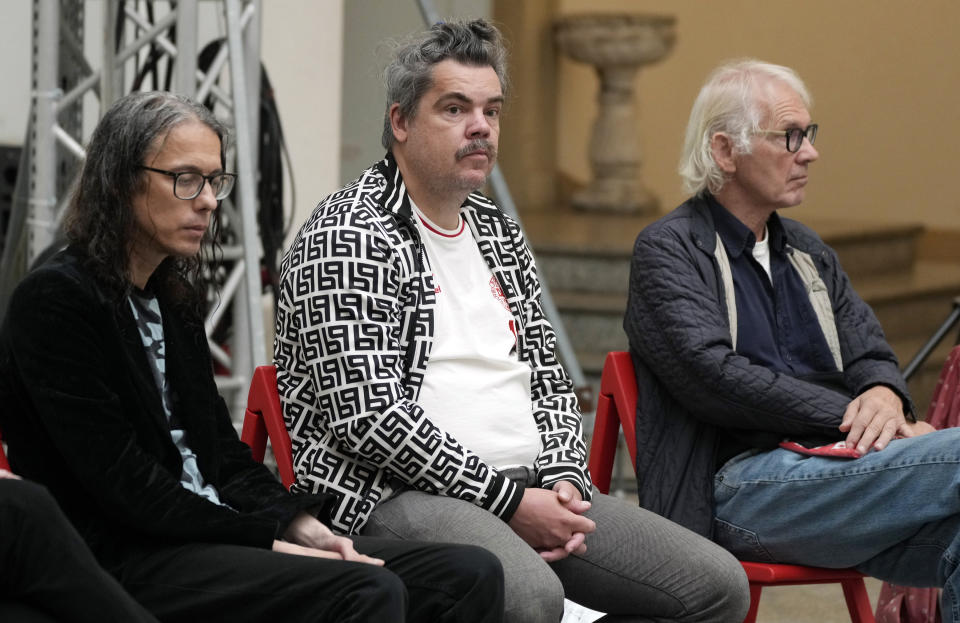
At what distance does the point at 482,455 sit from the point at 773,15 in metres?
6.53

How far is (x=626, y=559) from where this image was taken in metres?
2.44

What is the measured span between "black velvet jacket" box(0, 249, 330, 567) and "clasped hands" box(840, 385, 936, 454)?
3.85ft

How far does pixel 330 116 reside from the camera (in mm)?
5699

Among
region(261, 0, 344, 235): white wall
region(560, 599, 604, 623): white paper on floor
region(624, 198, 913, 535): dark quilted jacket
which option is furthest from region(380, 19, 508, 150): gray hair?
region(261, 0, 344, 235): white wall

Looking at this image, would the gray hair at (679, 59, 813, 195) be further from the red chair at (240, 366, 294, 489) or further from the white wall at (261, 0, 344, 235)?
the white wall at (261, 0, 344, 235)

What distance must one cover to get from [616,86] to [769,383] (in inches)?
220

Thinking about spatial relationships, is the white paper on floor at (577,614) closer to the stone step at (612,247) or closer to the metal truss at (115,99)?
the metal truss at (115,99)

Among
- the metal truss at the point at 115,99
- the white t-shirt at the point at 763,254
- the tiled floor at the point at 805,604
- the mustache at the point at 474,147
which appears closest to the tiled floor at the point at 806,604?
the tiled floor at the point at 805,604

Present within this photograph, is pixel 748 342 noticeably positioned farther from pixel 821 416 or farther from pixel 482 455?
pixel 482 455

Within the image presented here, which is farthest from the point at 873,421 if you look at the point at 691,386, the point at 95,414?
the point at 95,414

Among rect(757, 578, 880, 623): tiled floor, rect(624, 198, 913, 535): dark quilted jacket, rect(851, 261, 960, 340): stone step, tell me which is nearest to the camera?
rect(624, 198, 913, 535): dark quilted jacket

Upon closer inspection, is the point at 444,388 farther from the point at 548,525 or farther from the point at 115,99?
the point at 115,99

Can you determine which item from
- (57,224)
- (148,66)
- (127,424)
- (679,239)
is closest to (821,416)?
(679,239)

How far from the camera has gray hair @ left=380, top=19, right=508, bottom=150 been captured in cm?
250
